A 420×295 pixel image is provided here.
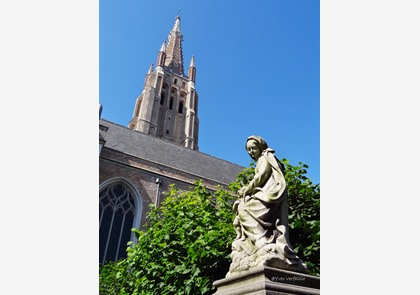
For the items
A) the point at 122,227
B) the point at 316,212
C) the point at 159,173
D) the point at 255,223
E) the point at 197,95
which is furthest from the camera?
the point at 197,95

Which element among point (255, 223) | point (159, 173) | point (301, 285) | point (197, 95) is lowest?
point (301, 285)

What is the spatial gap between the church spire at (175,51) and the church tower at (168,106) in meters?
0.31

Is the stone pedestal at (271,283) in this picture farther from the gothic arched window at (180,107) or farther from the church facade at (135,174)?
the gothic arched window at (180,107)

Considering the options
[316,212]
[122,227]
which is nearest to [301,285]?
[316,212]

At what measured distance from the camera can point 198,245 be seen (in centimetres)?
678

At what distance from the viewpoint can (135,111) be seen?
49656mm

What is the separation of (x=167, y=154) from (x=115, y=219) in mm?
7851

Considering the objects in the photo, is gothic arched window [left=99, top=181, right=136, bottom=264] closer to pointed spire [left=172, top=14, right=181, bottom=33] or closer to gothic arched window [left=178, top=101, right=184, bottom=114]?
gothic arched window [left=178, top=101, right=184, bottom=114]

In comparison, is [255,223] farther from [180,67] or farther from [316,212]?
[180,67]

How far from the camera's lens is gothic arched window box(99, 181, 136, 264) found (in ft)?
56.9

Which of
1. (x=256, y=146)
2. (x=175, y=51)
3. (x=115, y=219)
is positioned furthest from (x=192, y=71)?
(x=256, y=146)

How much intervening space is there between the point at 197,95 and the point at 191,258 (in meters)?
47.0

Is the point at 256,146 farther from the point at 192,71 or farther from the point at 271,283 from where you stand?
the point at 192,71

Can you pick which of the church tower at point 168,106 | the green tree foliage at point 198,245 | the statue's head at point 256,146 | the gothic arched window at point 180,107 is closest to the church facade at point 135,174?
the green tree foliage at point 198,245
